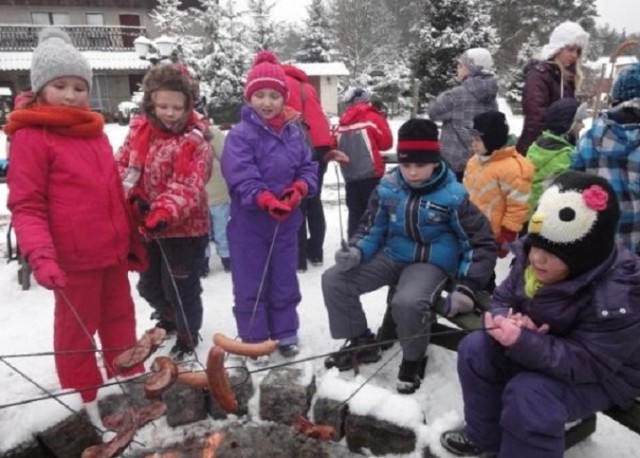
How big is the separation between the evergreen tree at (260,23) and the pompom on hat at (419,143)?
21.4 meters

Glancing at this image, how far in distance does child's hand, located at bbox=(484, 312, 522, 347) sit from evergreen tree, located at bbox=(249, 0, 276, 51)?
22.6 meters

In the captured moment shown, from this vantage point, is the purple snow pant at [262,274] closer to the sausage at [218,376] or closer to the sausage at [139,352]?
the sausage at [139,352]

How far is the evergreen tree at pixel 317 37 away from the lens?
28000 mm

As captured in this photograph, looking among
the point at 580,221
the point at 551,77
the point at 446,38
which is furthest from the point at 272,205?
the point at 446,38

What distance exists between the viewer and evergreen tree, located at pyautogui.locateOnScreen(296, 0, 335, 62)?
91.9ft

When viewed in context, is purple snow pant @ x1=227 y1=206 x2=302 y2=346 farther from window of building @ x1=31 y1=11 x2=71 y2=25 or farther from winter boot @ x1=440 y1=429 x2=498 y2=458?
window of building @ x1=31 y1=11 x2=71 y2=25

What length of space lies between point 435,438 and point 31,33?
27.2 meters

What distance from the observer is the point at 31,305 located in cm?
420

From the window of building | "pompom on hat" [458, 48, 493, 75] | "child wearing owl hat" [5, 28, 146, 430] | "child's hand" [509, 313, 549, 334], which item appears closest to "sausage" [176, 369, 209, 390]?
"child wearing owl hat" [5, 28, 146, 430]

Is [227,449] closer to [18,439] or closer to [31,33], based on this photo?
[18,439]

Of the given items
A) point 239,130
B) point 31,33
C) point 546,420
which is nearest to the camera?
point 546,420

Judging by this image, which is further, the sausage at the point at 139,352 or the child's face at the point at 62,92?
the child's face at the point at 62,92

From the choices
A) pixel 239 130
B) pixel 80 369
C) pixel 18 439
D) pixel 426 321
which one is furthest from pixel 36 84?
pixel 426 321

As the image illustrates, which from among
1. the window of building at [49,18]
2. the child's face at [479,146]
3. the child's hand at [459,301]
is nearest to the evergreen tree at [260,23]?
the window of building at [49,18]
